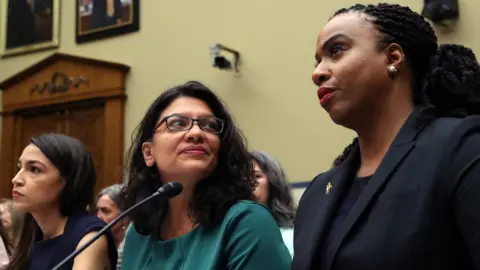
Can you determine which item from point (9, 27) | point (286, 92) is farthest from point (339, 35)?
point (9, 27)

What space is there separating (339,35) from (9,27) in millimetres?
6962

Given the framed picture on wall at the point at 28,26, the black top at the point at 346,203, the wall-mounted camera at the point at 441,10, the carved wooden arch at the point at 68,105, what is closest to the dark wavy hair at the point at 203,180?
the black top at the point at 346,203

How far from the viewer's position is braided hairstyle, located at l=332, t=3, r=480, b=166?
4.39 feet

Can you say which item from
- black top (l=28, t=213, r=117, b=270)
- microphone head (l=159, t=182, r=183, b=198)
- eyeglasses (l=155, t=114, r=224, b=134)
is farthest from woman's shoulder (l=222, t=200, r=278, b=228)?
black top (l=28, t=213, r=117, b=270)

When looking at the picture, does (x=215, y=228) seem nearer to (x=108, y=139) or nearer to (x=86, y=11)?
(x=108, y=139)

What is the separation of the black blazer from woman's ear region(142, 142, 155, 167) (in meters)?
0.96

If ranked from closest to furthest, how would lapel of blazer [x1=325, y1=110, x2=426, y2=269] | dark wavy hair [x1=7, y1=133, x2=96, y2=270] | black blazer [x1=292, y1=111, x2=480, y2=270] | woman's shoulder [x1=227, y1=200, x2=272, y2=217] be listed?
black blazer [x1=292, y1=111, x2=480, y2=270]
lapel of blazer [x1=325, y1=110, x2=426, y2=269]
woman's shoulder [x1=227, y1=200, x2=272, y2=217]
dark wavy hair [x1=7, y1=133, x2=96, y2=270]

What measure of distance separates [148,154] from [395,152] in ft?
3.66

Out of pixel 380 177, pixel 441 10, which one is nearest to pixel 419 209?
pixel 380 177

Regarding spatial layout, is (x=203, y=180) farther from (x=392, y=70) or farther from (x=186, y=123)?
(x=392, y=70)

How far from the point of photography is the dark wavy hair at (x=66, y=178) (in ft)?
8.18

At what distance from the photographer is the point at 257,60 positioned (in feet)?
19.6

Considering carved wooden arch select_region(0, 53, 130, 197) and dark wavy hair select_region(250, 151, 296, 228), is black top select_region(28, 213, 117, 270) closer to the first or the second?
dark wavy hair select_region(250, 151, 296, 228)

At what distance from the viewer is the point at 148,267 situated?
6.68 ft
